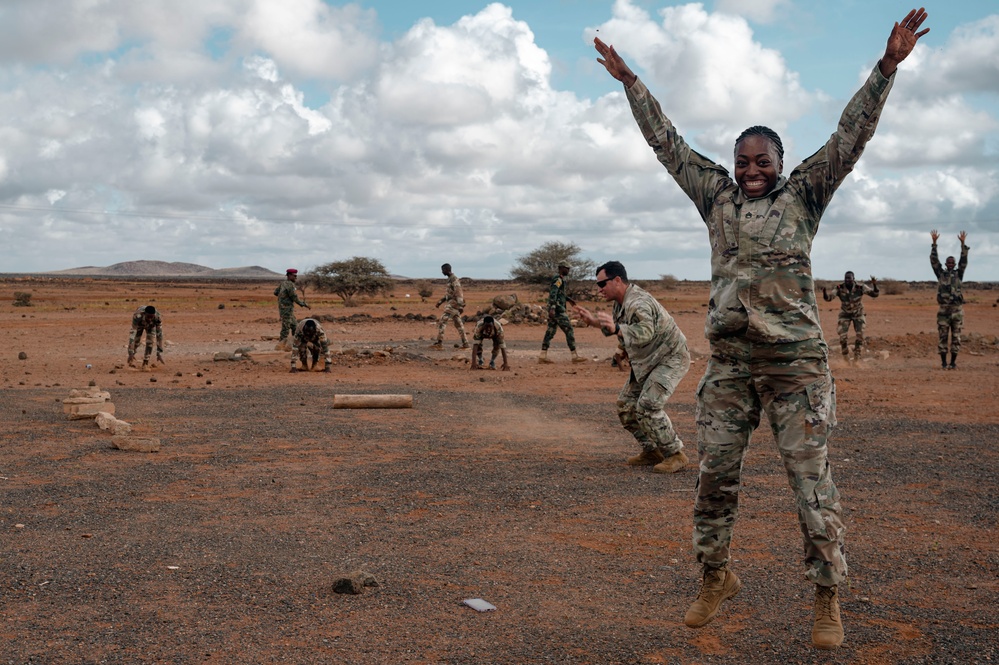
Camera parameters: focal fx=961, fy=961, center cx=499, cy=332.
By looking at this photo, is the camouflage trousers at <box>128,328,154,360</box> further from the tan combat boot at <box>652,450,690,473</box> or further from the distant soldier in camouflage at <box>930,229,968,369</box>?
the distant soldier in camouflage at <box>930,229,968,369</box>

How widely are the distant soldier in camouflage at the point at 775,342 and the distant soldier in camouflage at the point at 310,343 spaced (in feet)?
47.5

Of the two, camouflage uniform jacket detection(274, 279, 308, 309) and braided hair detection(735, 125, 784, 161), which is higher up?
braided hair detection(735, 125, 784, 161)

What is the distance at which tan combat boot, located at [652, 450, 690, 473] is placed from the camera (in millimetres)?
8891

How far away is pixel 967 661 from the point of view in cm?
433

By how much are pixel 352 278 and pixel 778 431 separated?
51.9m

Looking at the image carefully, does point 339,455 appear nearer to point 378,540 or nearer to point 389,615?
point 378,540

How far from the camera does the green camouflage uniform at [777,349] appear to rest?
4.24m

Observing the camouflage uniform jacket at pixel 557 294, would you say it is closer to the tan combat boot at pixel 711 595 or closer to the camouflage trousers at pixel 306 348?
the camouflage trousers at pixel 306 348

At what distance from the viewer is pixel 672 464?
891 cm

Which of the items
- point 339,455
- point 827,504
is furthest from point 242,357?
point 827,504

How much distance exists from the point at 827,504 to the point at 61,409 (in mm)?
11695

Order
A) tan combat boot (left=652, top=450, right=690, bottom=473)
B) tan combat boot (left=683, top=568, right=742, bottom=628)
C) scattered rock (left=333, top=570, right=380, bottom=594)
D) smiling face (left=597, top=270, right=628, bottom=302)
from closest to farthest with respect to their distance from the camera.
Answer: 1. tan combat boot (left=683, top=568, right=742, bottom=628)
2. scattered rock (left=333, top=570, right=380, bottom=594)
3. smiling face (left=597, top=270, right=628, bottom=302)
4. tan combat boot (left=652, top=450, right=690, bottom=473)

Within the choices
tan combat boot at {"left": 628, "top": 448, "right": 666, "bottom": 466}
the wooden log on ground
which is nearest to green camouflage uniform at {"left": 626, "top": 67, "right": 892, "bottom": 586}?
tan combat boot at {"left": 628, "top": 448, "right": 666, "bottom": 466}

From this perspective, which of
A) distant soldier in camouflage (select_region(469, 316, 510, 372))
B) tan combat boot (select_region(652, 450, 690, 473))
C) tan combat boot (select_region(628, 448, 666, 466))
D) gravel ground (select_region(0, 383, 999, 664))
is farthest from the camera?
distant soldier in camouflage (select_region(469, 316, 510, 372))
